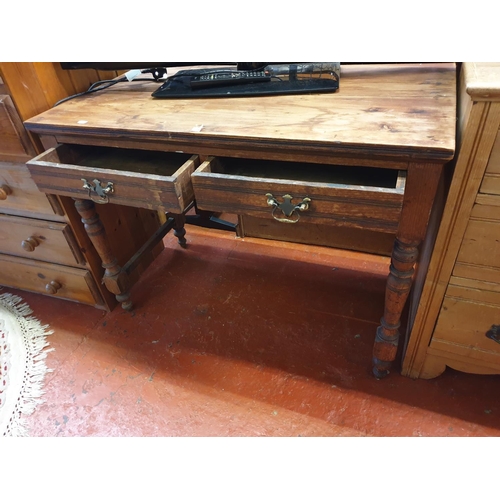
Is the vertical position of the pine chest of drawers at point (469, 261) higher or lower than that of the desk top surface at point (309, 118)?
lower

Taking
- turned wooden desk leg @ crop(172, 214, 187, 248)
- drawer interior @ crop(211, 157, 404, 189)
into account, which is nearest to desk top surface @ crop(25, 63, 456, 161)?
drawer interior @ crop(211, 157, 404, 189)

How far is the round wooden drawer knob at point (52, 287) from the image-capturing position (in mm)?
1388

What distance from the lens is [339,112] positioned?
0.89 metres

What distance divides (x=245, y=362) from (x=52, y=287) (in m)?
A: 0.78

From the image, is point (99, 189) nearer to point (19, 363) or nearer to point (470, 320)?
point (19, 363)

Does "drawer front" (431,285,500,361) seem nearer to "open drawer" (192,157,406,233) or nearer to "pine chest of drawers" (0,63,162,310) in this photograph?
"open drawer" (192,157,406,233)

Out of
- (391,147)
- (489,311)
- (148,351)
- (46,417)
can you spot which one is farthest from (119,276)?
(489,311)

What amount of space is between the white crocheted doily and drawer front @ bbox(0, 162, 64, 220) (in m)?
0.46

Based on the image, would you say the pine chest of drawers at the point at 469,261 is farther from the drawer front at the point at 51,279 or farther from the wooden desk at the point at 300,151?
the drawer front at the point at 51,279

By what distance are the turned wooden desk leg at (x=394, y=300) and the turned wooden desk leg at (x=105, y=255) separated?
2.94 ft

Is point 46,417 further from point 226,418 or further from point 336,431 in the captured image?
point 336,431

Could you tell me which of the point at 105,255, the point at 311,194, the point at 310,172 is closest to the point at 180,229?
the point at 105,255

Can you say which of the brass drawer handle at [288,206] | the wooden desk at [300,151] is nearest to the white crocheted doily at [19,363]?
the wooden desk at [300,151]

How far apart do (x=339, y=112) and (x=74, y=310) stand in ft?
4.13
